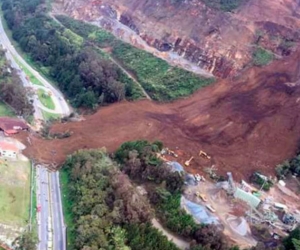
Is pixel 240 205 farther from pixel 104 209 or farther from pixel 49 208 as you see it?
pixel 49 208

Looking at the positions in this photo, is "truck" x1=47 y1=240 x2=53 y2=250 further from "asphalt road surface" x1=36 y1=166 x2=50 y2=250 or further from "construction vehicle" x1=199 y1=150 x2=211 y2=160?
"construction vehicle" x1=199 y1=150 x2=211 y2=160

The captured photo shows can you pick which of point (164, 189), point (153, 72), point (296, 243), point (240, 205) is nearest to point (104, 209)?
point (164, 189)

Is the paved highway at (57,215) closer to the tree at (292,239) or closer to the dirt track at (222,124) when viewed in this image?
the dirt track at (222,124)

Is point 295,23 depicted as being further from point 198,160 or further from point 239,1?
point 198,160

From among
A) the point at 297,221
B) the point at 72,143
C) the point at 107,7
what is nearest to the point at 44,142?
the point at 72,143

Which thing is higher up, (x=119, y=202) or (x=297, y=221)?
(x=297, y=221)

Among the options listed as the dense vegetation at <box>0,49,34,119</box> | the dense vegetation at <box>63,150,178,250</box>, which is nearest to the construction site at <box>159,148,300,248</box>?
the dense vegetation at <box>63,150,178,250</box>
